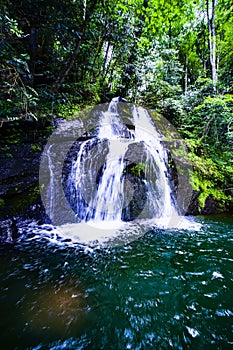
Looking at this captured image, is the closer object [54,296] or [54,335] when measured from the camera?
[54,335]

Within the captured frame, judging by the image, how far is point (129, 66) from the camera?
8594mm

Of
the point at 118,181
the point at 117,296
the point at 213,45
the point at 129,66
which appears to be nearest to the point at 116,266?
the point at 117,296

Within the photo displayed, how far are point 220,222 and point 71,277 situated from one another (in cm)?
435

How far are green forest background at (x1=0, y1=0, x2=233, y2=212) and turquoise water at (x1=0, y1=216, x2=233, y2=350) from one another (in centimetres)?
292

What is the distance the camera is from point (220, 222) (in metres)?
4.92

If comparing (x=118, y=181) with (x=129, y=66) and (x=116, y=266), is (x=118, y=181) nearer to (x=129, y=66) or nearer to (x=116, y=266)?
(x=116, y=266)

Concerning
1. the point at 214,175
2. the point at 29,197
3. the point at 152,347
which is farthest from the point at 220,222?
the point at 29,197

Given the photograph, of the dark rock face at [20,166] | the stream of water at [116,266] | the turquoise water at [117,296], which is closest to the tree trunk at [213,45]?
the stream of water at [116,266]

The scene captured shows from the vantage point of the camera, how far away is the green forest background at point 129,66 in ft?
14.4

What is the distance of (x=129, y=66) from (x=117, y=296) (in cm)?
949

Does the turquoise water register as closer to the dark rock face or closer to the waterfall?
the dark rock face

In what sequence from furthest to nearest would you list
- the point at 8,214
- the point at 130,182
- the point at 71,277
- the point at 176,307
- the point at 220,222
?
1. the point at 130,182
2. the point at 220,222
3. the point at 8,214
4. the point at 71,277
5. the point at 176,307

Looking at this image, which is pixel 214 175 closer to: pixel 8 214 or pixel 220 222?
pixel 220 222

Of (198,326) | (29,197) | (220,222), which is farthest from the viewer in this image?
(220,222)
